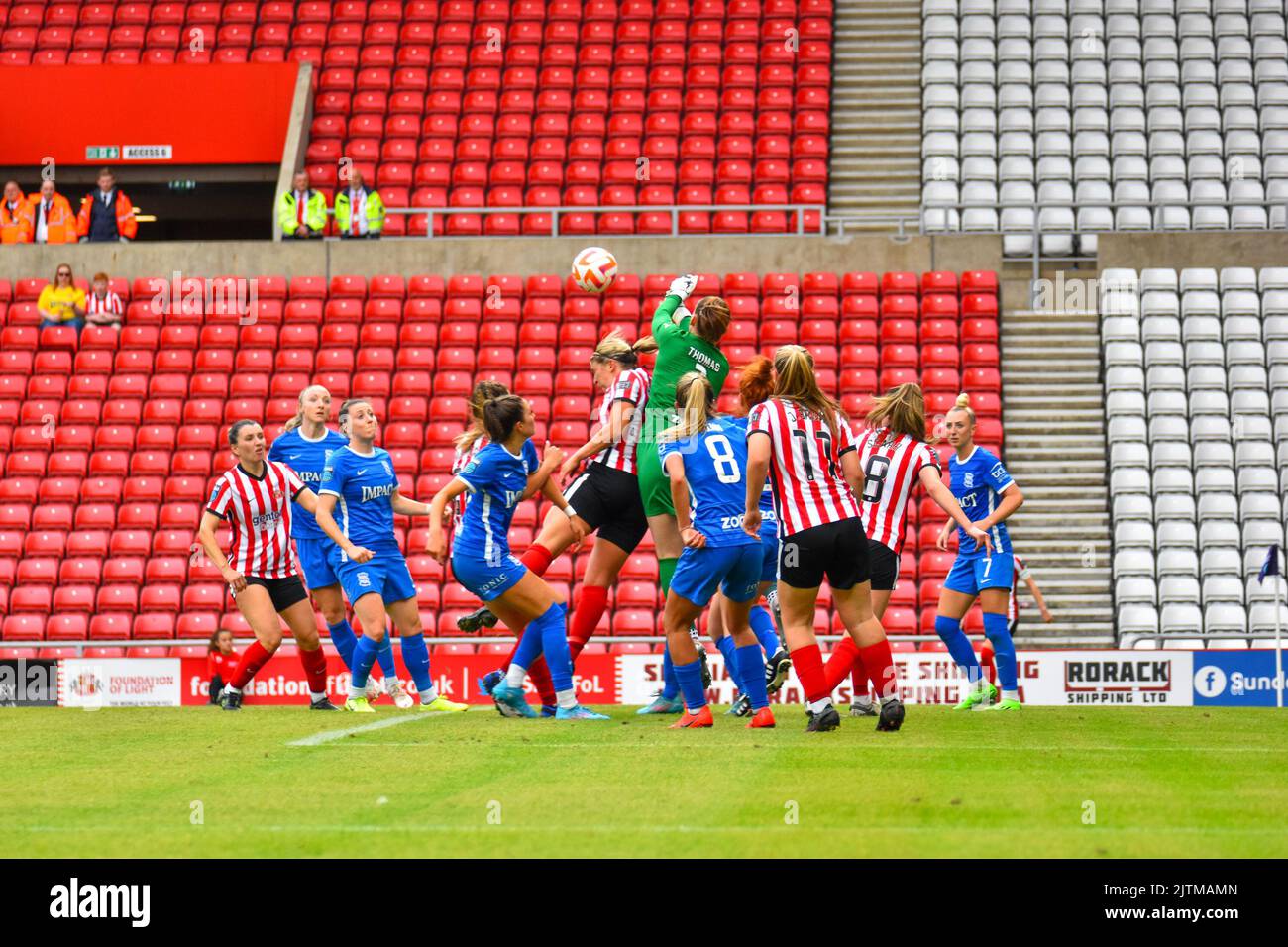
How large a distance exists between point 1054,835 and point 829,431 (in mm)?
3994

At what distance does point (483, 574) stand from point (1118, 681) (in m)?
8.84

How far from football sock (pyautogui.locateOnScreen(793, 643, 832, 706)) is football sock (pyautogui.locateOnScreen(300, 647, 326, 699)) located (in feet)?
15.0

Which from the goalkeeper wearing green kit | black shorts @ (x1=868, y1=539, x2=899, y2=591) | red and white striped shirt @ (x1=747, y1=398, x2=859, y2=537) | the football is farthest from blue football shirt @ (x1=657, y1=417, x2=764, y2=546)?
the football

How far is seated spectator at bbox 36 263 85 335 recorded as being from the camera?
23.5 metres

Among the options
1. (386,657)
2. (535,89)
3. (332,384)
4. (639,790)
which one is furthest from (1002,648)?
(535,89)

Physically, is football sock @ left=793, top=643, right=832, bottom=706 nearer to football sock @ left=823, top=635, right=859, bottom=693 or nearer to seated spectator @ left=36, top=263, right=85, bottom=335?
football sock @ left=823, top=635, right=859, bottom=693

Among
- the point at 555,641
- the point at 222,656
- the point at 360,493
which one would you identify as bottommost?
the point at 222,656

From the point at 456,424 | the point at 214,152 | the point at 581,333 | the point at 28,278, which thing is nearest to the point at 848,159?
the point at 581,333

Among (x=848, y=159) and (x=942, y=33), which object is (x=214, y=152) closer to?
(x=848, y=159)

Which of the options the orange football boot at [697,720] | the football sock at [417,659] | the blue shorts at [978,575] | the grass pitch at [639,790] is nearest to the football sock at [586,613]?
the grass pitch at [639,790]

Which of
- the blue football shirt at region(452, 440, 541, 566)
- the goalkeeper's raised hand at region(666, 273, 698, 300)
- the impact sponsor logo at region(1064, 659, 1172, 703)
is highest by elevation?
the goalkeeper's raised hand at region(666, 273, 698, 300)

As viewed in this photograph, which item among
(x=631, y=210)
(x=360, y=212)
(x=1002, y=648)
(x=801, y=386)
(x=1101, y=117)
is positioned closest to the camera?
(x=801, y=386)

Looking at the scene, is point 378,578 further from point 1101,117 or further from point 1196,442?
point 1101,117

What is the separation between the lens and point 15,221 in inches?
997
